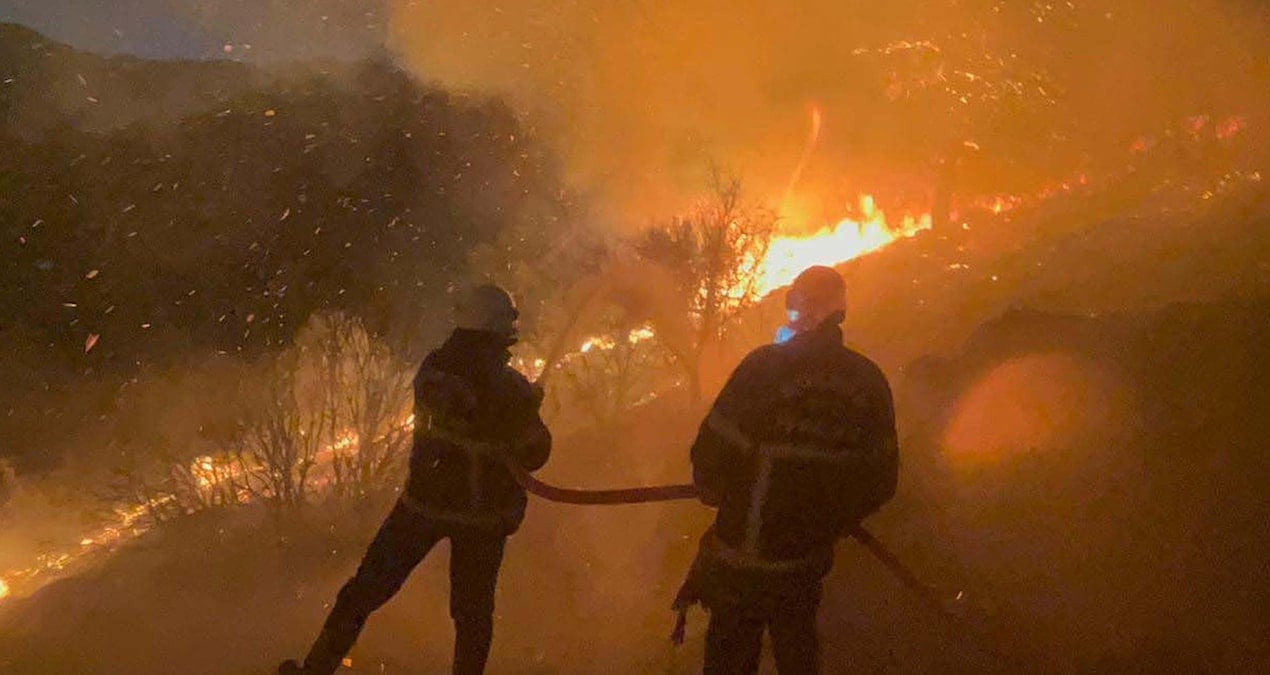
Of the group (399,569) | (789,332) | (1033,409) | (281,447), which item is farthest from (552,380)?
(789,332)

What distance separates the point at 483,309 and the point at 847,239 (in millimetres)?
22919

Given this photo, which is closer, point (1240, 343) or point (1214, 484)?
point (1214, 484)

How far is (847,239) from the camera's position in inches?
1018

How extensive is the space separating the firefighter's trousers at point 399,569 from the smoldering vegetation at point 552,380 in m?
1.44

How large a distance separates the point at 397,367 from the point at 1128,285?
8117mm

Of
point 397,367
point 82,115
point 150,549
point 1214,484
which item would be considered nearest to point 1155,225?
point 1214,484

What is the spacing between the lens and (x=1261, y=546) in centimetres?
441

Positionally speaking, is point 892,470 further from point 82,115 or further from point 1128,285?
point 82,115

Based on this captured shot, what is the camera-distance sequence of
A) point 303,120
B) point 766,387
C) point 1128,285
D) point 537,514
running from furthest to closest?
point 303,120 → point 1128,285 → point 537,514 → point 766,387

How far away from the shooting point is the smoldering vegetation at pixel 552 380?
4.86 metres

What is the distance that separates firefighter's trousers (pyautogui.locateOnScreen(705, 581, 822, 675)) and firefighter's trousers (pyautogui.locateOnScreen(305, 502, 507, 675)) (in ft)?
3.34

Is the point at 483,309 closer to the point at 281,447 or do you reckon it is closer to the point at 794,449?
the point at 794,449

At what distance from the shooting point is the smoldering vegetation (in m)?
4.86

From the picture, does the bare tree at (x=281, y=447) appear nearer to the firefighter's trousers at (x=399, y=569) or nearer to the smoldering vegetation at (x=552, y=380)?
the smoldering vegetation at (x=552, y=380)
